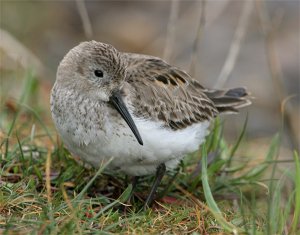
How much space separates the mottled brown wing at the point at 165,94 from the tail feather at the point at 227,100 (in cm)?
20

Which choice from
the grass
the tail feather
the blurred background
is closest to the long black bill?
the grass

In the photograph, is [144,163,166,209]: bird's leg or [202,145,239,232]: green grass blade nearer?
[202,145,239,232]: green grass blade

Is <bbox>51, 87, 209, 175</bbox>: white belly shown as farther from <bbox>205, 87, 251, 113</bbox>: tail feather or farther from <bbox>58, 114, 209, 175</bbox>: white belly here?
<bbox>205, 87, 251, 113</bbox>: tail feather

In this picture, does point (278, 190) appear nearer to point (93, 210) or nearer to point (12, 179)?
point (93, 210)

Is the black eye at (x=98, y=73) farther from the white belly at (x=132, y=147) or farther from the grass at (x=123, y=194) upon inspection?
the grass at (x=123, y=194)

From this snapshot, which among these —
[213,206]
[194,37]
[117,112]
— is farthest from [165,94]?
[194,37]

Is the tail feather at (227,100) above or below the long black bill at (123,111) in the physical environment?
below

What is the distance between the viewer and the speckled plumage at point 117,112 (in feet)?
19.1

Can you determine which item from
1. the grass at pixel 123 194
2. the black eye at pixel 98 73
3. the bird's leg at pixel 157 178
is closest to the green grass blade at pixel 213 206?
the grass at pixel 123 194

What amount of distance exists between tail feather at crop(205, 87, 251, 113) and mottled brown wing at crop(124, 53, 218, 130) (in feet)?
0.65

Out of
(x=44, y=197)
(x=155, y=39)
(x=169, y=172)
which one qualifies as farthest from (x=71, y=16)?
(x=44, y=197)

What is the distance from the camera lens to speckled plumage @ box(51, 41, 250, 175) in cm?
581

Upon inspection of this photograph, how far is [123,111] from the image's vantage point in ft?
19.1

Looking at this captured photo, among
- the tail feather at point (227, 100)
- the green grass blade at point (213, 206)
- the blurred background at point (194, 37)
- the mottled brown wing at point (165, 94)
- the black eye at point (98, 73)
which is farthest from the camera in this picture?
the blurred background at point (194, 37)
